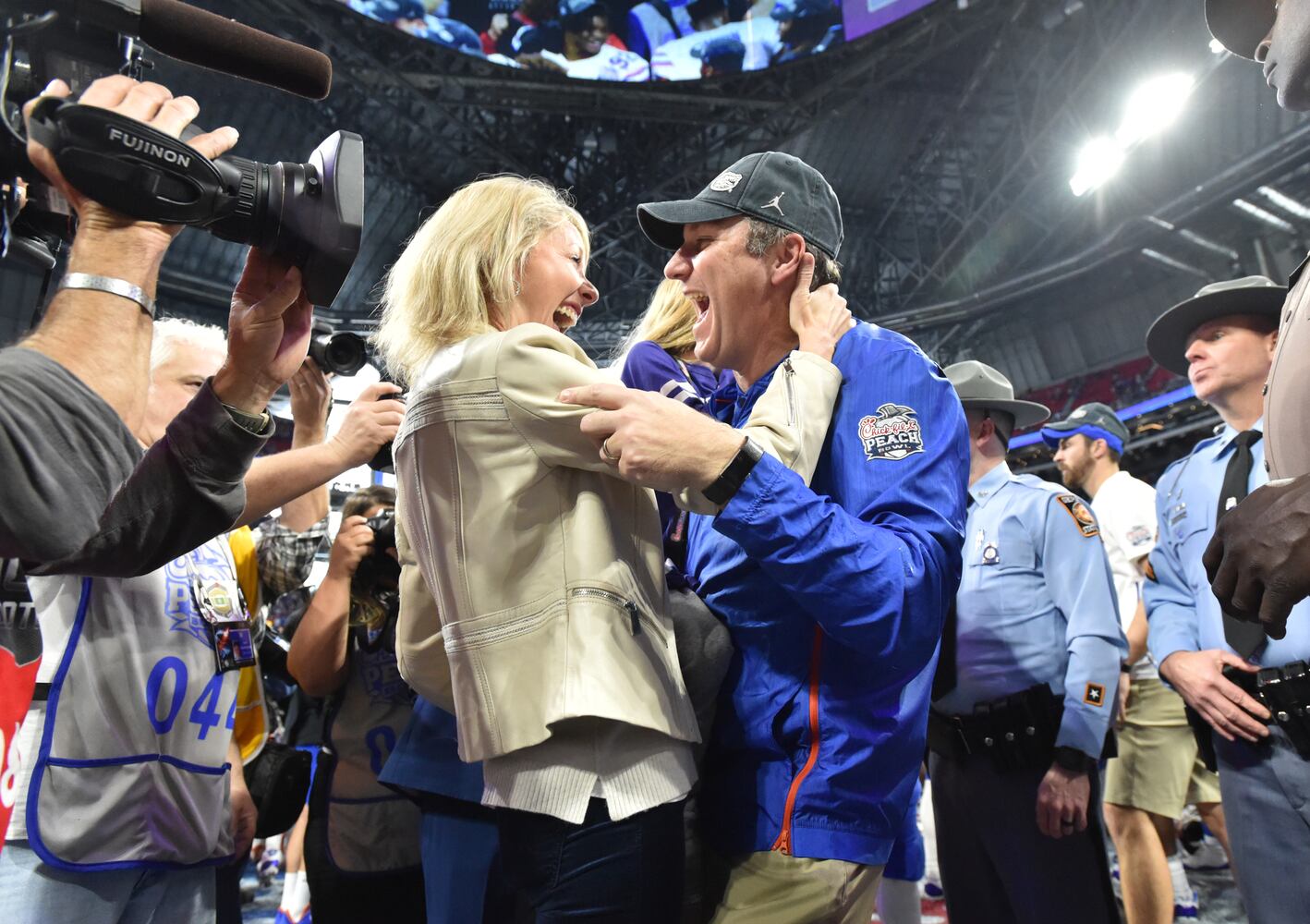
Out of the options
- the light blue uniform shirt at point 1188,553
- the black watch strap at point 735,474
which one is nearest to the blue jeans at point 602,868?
the black watch strap at point 735,474

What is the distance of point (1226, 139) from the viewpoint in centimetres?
1170

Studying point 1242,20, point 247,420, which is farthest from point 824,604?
point 1242,20

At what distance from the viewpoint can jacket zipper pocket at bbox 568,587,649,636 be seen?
116 cm

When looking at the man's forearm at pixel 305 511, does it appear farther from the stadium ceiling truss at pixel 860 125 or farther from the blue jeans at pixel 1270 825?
the stadium ceiling truss at pixel 860 125

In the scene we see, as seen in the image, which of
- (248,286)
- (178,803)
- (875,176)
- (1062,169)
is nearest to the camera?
(248,286)

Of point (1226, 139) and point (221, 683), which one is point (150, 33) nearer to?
point (221, 683)

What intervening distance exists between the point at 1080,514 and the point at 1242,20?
1.46 meters

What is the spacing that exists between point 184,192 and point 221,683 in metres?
1.23

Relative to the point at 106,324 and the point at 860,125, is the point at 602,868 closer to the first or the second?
the point at 106,324

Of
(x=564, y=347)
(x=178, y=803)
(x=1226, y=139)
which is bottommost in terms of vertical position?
(x=178, y=803)

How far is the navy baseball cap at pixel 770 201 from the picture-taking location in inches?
64.4

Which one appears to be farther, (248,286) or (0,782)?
(248,286)

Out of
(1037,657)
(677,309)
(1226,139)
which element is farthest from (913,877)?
(1226,139)

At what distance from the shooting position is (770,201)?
1635 mm
